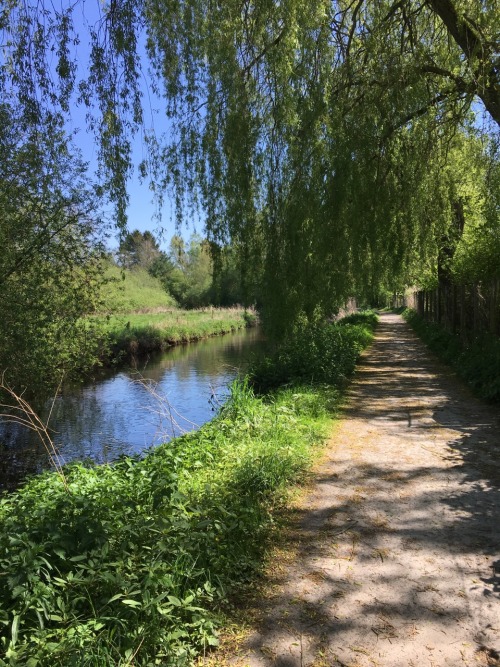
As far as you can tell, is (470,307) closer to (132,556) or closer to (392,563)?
(392,563)

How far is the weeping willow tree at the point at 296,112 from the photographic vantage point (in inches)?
223

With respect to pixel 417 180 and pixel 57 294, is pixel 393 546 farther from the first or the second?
pixel 57 294

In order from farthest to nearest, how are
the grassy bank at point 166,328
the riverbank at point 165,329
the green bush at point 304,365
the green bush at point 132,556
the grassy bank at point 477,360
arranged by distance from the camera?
the grassy bank at point 166,328 → the riverbank at point 165,329 → the green bush at point 304,365 → the grassy bank at point 477,360 → the green bush at point 132,556

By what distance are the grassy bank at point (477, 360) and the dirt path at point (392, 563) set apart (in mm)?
2133

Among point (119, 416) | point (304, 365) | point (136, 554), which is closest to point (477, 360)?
point (304, 365)

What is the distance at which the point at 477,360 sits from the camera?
1021 cm

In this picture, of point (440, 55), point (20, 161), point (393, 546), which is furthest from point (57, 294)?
point (393, 546)

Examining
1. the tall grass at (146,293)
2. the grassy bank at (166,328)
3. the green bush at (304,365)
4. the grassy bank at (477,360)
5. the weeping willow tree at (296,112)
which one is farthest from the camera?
the tall grass at (146,293)

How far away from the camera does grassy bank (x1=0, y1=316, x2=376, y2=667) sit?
2.47 meters

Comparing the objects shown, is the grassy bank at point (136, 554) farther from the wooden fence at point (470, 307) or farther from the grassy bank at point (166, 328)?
the grassy bank at point (166, 328)

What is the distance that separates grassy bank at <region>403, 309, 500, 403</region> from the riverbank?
274 inches

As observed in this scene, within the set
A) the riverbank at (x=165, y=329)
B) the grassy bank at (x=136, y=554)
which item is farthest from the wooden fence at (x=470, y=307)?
the grassy bank at (x=136, y=554)

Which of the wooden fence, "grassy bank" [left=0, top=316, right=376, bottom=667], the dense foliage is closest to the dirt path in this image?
"grassy bank" [left=0, top=316, right=376, bottom=667]

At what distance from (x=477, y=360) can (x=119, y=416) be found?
8368 mm
